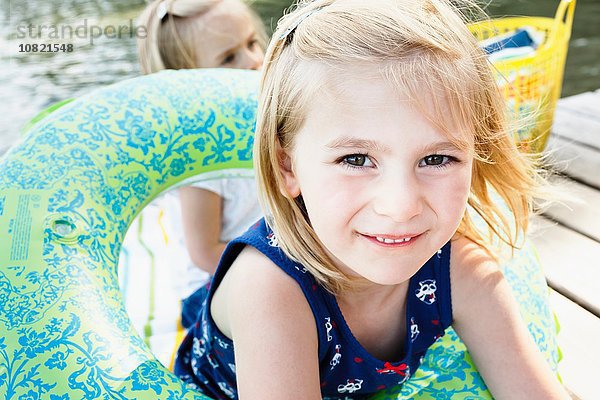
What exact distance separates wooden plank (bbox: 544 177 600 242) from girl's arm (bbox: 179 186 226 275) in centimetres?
91

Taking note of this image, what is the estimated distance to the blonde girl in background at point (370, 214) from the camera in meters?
0.82

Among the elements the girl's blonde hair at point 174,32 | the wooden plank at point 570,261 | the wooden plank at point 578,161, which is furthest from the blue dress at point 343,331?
the wooden plank at point 578,161

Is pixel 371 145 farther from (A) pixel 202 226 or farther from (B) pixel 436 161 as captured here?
(A) pixel 202 226

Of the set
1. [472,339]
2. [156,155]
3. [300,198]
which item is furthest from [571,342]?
[156,155]

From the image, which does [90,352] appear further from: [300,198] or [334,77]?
[334,77]

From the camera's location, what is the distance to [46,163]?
116 centimetres

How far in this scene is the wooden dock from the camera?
A: 1.50 m

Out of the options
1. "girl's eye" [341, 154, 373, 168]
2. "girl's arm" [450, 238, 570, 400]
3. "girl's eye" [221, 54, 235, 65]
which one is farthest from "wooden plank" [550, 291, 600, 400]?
"girl's eye" [221, 54, 235, 65]

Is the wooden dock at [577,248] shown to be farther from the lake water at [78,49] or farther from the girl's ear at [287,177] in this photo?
the lake water at [78,49]

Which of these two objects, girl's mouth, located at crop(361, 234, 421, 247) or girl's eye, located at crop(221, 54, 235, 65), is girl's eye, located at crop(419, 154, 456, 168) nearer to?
girl's mouth, located at crop(361, 234, 421, 247)

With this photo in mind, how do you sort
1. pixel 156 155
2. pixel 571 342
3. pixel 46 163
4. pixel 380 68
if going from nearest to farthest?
pixel 380 68 → pixel 46 163 → pixel 156 155 → pixel 571 342

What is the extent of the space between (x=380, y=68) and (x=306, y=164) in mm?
153

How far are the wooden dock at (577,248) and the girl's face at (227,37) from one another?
2.61 ft

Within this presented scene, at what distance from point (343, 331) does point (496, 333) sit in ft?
0.75
